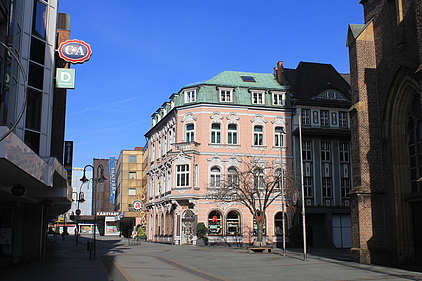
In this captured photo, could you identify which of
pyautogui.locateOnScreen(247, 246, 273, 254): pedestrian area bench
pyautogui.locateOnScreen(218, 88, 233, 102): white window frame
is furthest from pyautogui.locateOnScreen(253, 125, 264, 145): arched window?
pyautogui.locateOnScreen(247, 246, 273, 254): pedestrian area bench

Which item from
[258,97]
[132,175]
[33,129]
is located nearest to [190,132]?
[258,97]

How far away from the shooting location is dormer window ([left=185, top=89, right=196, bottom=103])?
157 feet

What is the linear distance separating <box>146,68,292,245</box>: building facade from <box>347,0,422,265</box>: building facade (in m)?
18.3

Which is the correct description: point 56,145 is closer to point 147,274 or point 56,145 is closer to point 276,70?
point 147,274

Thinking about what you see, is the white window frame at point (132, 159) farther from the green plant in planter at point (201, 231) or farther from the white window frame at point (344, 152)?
the white window frame at point (344, 152)

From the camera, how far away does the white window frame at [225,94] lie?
47.8m

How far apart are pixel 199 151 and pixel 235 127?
4.49m

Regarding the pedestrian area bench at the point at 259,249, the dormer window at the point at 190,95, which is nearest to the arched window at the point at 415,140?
the pedestrian area bench at the point at 259,249

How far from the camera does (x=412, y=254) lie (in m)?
23.7

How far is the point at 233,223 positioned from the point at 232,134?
8.77m

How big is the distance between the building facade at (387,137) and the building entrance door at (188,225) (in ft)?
72.7

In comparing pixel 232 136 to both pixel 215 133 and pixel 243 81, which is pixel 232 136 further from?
pixel 243 81

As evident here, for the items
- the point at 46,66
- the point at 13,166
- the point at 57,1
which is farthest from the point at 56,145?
the point at 13,166

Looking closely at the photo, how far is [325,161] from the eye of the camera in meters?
47.5
